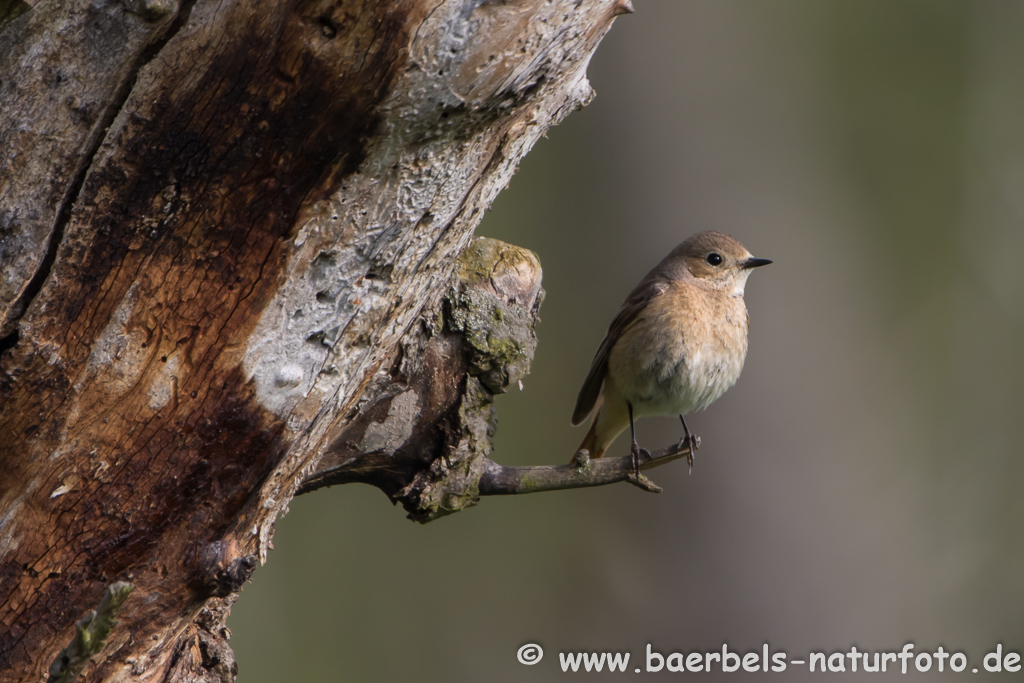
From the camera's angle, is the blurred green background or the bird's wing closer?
the bird's wing

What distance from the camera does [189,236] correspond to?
189cm

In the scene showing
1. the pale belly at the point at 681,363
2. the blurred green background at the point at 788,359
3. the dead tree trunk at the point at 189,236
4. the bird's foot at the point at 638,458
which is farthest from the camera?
the blurred green background at the point at 788,359

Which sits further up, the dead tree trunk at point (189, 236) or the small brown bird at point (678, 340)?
the small brown bird at point (678, 340)

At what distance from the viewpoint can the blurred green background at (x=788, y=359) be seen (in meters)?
5.35

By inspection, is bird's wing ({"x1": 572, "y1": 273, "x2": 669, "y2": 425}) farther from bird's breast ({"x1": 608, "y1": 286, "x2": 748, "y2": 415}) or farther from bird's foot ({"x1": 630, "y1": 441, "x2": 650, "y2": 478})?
bird's foot ({"x1": 630, "y1": 441, "x2": 650, "y2": 478})

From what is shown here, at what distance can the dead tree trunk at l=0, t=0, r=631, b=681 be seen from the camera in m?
1.81

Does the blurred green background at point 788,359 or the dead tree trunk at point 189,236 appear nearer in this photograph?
the dead tree trunk at point 189,236

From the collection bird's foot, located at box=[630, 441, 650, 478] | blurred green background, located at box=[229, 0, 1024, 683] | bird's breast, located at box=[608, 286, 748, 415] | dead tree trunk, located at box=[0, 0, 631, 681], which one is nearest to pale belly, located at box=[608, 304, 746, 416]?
bird's breast, located at box=[608, 286, 748, 415]

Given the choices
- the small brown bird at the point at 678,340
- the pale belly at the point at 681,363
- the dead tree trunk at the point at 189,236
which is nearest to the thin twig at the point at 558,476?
the dead tree trunk at the point at 189,236

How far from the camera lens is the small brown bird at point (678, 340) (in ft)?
13.2

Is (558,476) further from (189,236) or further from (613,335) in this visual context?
(613,335)

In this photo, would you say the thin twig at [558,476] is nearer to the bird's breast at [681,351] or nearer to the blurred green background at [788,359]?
the bird's breast at [681,351]

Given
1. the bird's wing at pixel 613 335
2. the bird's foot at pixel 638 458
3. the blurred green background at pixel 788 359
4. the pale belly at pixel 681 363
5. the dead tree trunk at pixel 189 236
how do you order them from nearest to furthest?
the dead tree trunk at pixel 189 236 → the bird's foot at pixel 638 458 → the pale belly at pixel 681 363 → the bird's wing at pixel 613 335 → the blurred green background at pixel 788 359

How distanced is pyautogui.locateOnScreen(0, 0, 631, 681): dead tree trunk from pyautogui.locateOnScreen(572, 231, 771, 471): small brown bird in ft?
7.31
